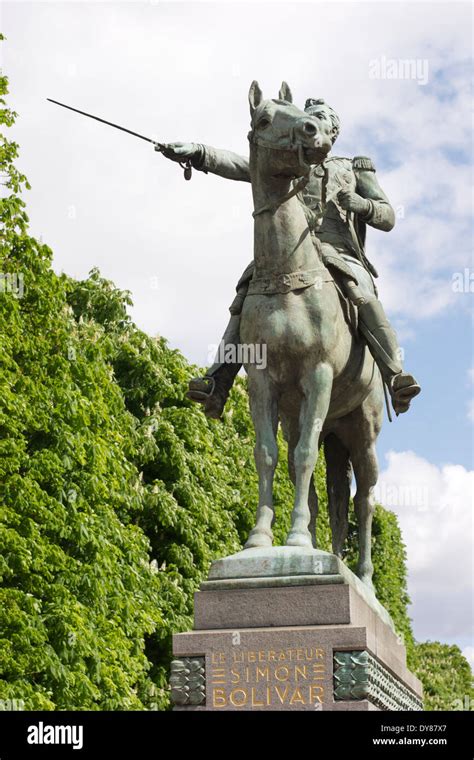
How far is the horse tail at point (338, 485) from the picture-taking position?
14602 millimetres

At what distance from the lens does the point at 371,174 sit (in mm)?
14961

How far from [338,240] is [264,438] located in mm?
3053

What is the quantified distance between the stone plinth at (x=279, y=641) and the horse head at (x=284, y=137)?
3.47m

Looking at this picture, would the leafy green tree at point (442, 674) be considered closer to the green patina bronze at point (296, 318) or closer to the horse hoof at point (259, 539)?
the green patina bronze at point (296, 318)

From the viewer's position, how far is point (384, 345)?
525 inches

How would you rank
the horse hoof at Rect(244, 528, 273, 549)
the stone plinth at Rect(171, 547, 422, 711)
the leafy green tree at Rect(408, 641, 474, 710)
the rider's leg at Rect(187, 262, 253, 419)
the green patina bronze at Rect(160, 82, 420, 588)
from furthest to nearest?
the leafy green tree at Rect(408, 641, 474, 710) < the rider's leg at Rect(187, 262, 253, 419) < the green patina bronze at Rect(160, 82, 420, 588) < the horse hoof at Rect(244, 528, 273, 549) < the stone plinth at Rect(171, 547, 422, 711)

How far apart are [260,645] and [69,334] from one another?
16681 mm

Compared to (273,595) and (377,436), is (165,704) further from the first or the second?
(273,595)

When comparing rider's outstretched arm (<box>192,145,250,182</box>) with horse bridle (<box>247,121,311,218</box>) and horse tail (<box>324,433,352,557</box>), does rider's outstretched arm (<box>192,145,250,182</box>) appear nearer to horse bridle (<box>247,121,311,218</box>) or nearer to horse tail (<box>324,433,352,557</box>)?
horse bridle (<box>247,121,311,218</box>)

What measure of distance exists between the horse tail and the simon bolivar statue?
45.9 inches

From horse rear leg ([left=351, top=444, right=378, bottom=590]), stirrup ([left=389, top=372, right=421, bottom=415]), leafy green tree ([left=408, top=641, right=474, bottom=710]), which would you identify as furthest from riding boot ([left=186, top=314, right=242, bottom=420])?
leafy green tree ([left=408, top=641, right=474, bottom=710])

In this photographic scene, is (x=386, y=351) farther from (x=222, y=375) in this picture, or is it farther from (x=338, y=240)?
(x=338, y=240)

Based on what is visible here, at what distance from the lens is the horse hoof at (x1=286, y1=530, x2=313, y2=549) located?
11.9 meters
